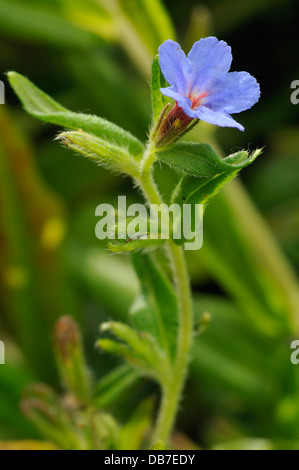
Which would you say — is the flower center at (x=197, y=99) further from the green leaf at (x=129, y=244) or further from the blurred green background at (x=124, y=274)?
the blurred green background at (x=124, y=274)

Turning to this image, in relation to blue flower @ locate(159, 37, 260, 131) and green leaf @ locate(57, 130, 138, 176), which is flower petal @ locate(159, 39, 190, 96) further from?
green leaf @ locate(57, 130, 138, 176)

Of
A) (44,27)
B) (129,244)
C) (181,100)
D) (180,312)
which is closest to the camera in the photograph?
(181,100)

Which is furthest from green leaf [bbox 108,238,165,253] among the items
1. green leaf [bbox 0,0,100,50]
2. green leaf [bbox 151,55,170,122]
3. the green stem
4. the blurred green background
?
green leaf [bbox 0,0,100,50]

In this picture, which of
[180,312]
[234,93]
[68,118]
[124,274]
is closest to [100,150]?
[68,118]

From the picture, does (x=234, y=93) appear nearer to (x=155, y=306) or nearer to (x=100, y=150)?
(x=100, y=150)

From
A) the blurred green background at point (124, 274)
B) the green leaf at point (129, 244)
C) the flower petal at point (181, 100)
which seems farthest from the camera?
the blurred green background at point (124, 274)

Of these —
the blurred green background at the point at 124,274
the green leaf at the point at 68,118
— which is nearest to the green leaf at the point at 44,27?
the blurred green background at the point at 124,274
